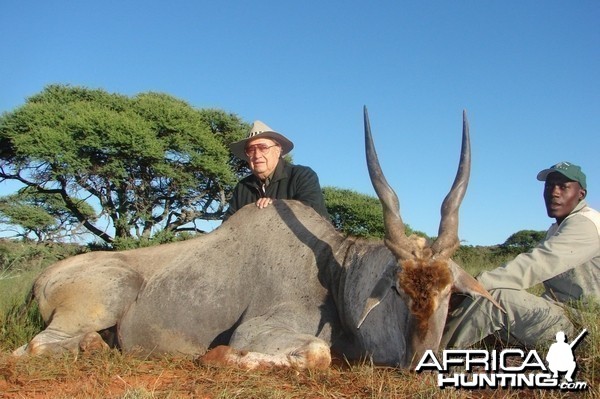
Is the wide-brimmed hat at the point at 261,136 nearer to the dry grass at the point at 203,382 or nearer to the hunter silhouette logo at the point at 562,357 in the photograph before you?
the dry grass at the point at 203,382

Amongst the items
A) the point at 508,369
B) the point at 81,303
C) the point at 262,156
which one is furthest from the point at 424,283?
the point at 81,303

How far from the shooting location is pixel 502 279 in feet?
12.4

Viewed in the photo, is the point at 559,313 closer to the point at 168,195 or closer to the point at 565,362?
the point at 565,362

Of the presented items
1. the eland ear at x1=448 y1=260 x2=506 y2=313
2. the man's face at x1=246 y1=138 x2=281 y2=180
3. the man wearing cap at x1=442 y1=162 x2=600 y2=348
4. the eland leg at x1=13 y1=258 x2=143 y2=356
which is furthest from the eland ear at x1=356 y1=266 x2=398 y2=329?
the man's face at x1=246 y1=138 x2=281 y2=180

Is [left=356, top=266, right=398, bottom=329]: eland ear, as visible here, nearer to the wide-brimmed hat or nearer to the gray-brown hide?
the gray-brown hide

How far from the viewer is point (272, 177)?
18.0 ft

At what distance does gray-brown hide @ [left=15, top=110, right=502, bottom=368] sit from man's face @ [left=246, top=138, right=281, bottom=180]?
69 cm

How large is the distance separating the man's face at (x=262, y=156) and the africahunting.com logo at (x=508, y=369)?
2.60 metres

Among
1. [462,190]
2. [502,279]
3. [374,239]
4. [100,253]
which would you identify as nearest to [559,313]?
[502,279]

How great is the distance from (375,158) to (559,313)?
1.47 m

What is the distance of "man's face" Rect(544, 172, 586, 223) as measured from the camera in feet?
13.5

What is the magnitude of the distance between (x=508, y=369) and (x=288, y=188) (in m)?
2.79

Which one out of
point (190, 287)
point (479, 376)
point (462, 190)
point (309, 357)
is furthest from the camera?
point (190, 287)

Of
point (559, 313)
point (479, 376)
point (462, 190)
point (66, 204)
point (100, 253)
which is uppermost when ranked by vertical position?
point (66, 204)
